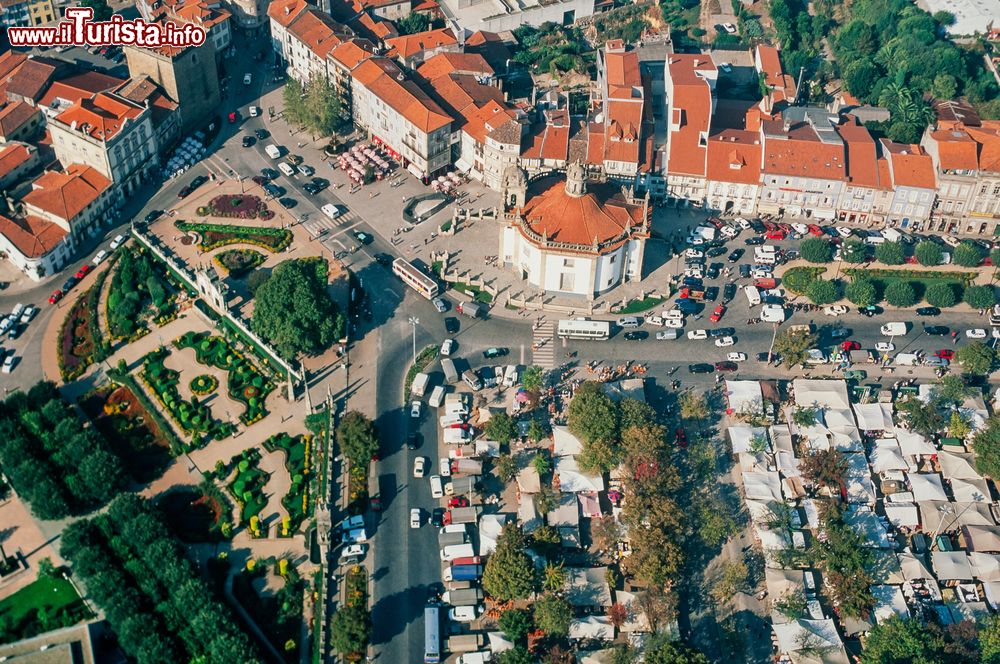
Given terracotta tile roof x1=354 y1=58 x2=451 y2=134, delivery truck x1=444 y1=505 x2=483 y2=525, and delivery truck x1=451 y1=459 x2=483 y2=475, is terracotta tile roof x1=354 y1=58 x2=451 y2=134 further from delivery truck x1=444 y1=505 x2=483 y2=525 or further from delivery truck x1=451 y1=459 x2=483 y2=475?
delivery truck x1=444 y1=505 x2=483 y2=525

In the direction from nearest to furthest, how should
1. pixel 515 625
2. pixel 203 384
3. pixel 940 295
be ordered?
pixel 515 625
pixel 203 384
pixel 940 295

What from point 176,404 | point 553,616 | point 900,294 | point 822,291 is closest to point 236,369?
point 176,404

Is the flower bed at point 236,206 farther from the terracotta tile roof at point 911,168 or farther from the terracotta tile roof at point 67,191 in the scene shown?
the terracotta tile roof at point 911,168

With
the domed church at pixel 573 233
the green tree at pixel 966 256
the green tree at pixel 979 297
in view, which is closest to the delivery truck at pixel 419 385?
the domed church at pixel 573 233

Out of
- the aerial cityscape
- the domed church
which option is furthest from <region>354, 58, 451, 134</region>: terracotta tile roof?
the domed church

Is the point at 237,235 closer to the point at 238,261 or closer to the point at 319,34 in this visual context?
the point at 238,261

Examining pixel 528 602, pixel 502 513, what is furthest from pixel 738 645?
pixel 502 513

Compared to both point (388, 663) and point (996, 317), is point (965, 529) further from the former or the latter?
point (388, 663)
